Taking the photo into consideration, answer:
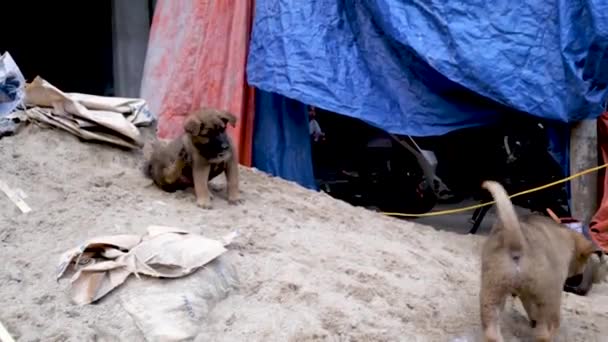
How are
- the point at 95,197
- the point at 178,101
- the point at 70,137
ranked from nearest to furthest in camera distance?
the point at 95,197
the point at 70,137
the point at 178,101

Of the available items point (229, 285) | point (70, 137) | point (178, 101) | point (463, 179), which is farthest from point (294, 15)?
point (229, 285)

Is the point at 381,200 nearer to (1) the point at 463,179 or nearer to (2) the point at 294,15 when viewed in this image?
(1) the point at 463,179

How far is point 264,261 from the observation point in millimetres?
4844

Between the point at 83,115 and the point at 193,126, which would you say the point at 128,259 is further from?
the point at 83,115

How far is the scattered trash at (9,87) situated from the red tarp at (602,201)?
4651 mm

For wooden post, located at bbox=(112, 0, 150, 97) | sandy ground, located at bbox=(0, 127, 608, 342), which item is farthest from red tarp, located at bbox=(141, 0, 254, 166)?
wooden post, located at bbox=(112, 0, 150, 97)

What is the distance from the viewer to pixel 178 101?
7.58m

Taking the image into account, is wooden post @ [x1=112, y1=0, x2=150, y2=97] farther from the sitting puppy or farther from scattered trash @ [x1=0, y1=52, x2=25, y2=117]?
the sitting puppy

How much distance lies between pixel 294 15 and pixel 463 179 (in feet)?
8.66

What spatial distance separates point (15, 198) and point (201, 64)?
2.51 metres

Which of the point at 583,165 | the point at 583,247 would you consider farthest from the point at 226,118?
the point at 583,165

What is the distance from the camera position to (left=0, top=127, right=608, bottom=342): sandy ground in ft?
14.0

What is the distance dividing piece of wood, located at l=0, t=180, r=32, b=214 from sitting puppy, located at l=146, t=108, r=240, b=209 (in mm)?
998

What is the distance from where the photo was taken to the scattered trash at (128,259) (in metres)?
4.30
